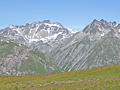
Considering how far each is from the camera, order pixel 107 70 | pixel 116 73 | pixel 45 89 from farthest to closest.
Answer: pixel 107 70 < pixel 116 73 < pixel 45 89

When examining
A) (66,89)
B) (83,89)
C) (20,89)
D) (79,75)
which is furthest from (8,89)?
(79,75)

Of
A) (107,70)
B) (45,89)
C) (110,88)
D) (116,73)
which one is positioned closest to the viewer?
(110,88)

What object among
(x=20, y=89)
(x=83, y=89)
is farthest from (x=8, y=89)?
(x=83, y=89)

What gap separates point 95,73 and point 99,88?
2121cm

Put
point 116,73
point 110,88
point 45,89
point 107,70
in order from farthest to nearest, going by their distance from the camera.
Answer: point 107,70, point 116,73, point 45,89, point 110,88

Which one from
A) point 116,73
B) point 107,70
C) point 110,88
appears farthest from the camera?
point 107,70

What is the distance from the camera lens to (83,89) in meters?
35.8

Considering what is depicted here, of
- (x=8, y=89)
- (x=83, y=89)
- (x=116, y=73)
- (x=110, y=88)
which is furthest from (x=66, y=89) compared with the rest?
(x=116, y=73)

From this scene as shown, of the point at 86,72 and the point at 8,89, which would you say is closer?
the point at 8,89

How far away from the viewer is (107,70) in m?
58.1

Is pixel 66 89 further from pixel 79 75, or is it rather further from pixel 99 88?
pixel 79 75

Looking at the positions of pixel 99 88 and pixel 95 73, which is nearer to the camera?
pixel 99 88

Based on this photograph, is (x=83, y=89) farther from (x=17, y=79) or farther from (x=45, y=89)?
(x=17, y=79)

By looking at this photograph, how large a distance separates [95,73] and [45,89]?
20.3 meters
